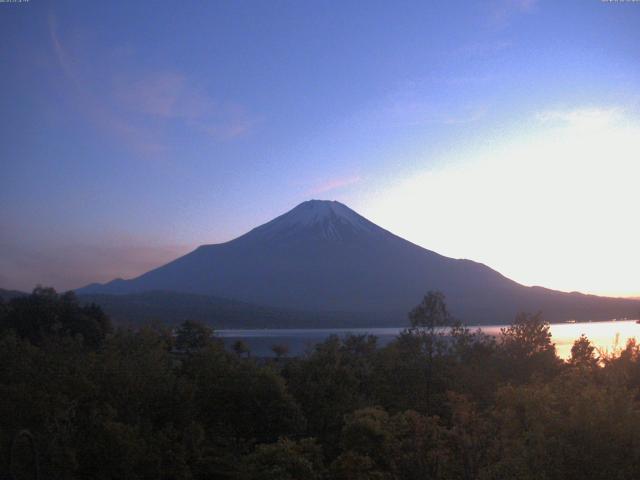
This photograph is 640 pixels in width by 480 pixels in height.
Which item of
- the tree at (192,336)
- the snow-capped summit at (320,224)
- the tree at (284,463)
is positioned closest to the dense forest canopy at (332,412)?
the tree at (284,463)

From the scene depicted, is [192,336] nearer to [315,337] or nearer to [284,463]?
[284,463]

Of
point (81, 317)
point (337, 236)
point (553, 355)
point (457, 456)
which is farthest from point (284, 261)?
point (457, 456)

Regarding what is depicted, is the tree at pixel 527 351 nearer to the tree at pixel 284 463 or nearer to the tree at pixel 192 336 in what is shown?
the tree at pixel 284 463

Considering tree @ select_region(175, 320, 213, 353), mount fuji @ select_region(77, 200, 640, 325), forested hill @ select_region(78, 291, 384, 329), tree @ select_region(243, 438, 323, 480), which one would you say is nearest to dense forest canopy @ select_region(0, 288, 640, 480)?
tree @ select_region(243, 438, 323, 480)

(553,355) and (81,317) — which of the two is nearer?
(553,355)

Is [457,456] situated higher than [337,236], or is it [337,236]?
[337,236]

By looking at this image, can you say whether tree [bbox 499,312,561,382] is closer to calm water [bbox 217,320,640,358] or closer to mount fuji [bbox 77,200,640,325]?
calm water [bbox 217,320,640,358]

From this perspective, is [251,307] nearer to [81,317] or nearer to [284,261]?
[284,261]
